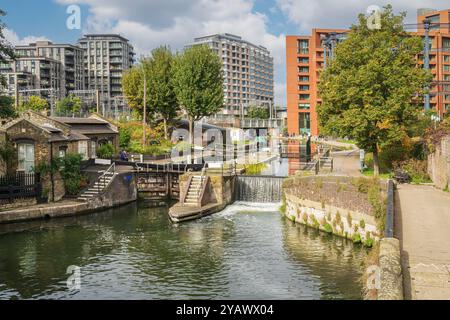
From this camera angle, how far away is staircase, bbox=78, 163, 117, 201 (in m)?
36.3

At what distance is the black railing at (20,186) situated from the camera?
107 feet

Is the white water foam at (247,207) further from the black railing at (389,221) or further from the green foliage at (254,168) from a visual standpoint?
the black railing at (389,221)

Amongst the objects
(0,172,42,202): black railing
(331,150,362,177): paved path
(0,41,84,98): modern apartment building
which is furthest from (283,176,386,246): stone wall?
(0,41,84,98): modern apartment building

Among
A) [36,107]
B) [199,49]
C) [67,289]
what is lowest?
[67,289]

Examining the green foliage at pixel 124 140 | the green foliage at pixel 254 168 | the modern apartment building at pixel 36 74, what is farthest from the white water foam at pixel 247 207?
the modern apartment building at pixel 36 74

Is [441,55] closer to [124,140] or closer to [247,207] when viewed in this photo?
[124,140]

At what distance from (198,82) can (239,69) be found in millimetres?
114420

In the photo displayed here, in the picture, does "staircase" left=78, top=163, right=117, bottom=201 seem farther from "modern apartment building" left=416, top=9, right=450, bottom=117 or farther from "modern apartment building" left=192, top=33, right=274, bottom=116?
"modern apartment building" left=192, top=33, right=274, bottom=116

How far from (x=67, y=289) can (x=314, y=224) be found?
15.5 meters

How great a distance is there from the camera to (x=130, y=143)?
6041cm

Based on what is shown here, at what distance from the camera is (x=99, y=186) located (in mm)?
37500

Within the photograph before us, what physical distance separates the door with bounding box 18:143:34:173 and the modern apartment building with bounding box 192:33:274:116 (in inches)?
5081

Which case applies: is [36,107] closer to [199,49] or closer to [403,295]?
[199,49]
